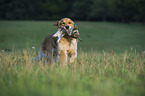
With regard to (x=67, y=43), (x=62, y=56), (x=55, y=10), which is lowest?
(x=62, y=56)

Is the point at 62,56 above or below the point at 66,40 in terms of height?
below

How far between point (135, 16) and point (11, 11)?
117ft

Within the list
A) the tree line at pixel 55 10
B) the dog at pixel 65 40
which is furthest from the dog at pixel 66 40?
the tree line at pixel 55 10

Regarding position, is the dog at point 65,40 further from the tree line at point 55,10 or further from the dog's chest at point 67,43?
the tree line at point 55,10

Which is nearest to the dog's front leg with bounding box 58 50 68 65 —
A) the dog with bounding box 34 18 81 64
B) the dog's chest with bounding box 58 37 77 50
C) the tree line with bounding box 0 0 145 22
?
the dog with bounding box 34 18 81 64

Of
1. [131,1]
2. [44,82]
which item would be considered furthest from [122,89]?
[131,1]

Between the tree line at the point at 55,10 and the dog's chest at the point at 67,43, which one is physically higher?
the tree line at the point at 55,10

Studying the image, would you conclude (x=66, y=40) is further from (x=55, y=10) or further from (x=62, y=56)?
(x=55, y=10)

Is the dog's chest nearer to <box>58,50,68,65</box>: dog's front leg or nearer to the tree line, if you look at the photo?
<box>58,50,68,65</box>: dog's front leg

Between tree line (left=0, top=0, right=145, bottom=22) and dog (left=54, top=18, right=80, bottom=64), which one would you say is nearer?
dog (left=54, top=18, right=80, bottom=64)

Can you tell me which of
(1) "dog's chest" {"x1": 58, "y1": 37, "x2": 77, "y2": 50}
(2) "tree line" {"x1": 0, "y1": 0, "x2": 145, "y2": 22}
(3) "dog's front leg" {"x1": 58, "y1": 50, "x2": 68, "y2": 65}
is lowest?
(3) "dog's front leg" {"x1": 58, "y1": 50, "x2": 68, "y2": 65}

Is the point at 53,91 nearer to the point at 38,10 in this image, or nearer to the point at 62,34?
the point at 62,34

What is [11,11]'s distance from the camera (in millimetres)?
52688

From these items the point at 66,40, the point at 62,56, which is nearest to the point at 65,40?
the point at 66,40
